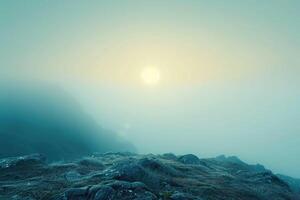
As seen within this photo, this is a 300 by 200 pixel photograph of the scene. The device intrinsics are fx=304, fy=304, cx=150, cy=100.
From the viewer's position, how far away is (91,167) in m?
61.4

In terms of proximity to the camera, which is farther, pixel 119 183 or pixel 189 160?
pixel 189 160

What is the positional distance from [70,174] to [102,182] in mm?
12024

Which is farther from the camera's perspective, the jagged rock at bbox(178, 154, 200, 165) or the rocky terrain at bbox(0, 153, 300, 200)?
the jagged rock at bbox(178, 154, 200, 165)

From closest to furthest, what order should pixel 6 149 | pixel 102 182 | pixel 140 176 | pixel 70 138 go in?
pixel 102 182, pixel 140 176, pixel 6 149, pixel 70 138

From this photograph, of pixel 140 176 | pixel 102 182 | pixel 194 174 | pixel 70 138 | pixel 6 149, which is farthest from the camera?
pixel 70 138

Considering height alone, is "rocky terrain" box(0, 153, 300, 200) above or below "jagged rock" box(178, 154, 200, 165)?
below

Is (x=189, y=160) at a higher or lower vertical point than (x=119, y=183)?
higher

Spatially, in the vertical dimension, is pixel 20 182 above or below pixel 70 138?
below

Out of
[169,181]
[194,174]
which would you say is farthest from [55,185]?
[194,174]

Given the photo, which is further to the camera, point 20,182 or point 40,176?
point 40,176

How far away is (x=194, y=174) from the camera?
58.8m

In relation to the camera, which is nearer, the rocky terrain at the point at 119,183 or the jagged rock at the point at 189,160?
the rocky terrain at the point at 119,183

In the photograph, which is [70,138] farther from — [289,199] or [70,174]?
[289,199]

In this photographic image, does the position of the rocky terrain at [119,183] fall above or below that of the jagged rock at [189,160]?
below
